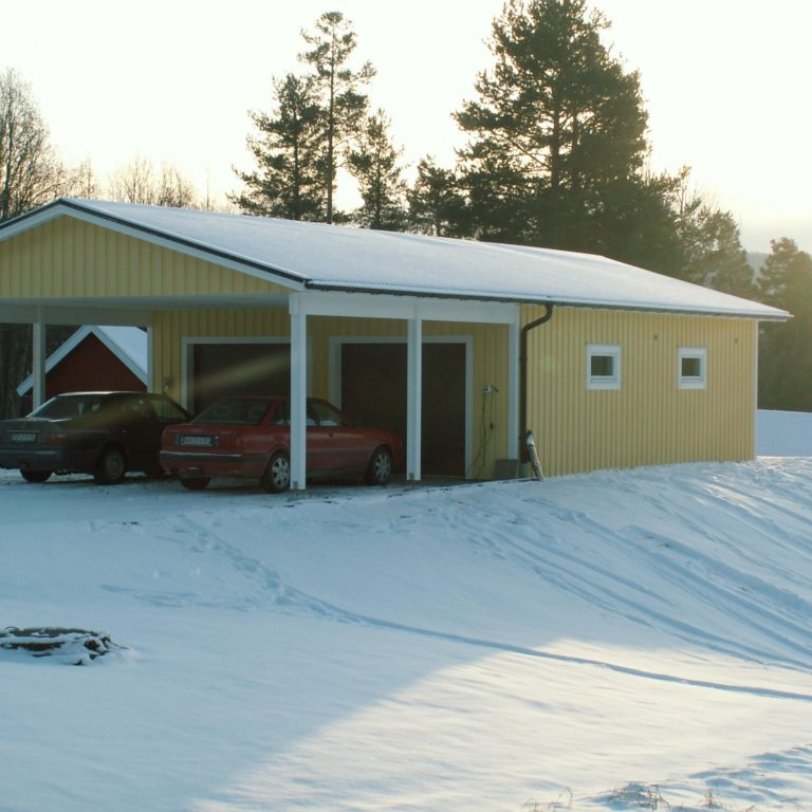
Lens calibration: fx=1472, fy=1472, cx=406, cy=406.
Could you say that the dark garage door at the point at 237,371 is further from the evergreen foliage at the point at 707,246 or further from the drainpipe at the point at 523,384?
the evergreen foliage at the point at 707,246

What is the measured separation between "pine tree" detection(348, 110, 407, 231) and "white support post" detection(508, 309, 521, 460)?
1305 inches

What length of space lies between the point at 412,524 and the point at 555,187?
107ft

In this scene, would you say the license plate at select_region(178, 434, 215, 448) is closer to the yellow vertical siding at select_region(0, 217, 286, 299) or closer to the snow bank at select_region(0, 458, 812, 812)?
the snow bank at select_region(0, 458, 812, 812)

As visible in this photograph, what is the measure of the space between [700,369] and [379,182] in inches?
1179

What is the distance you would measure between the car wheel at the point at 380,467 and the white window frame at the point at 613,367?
13.6 feet

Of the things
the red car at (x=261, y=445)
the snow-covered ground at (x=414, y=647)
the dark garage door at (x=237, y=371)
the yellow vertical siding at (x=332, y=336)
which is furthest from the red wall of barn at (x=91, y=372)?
the red car at (x=261, y=445)

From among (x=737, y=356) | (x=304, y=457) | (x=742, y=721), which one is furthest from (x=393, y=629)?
(x=737, y=356)

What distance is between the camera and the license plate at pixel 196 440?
19672 millimetres

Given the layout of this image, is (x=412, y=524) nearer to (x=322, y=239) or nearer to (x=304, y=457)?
(x=304, y=457)

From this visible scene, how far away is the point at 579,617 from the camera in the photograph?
16.0 m

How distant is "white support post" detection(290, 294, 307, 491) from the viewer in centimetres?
1862

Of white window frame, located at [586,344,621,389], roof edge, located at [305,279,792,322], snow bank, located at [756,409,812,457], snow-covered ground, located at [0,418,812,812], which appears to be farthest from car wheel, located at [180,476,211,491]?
snow bank, located at [756,409,812,457]

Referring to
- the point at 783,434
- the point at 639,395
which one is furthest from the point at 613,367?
the point at 783,434

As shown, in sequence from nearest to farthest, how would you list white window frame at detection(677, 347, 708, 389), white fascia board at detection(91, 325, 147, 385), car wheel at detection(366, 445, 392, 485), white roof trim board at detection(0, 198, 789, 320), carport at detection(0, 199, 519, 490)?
carport at detection(0, 199, 519, 490) < white roof trim board at detection(0, 198, 789, 320) < car wheel at detection(366, 445, 392, 485) < white window frame at detection(677, 347, 708, 389) < white fascia board at detection(91, 325, 147, 385)
